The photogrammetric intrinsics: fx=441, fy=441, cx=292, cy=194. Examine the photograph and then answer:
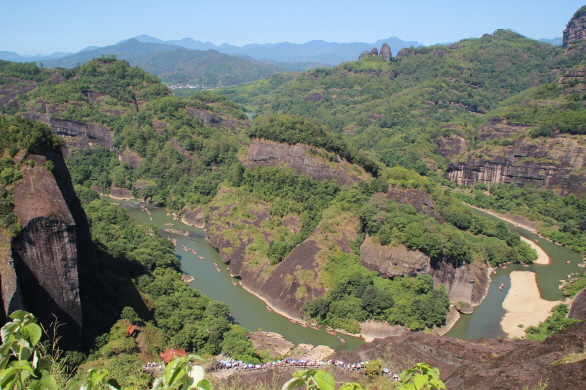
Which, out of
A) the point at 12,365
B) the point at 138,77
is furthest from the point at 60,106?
the point at 12,365

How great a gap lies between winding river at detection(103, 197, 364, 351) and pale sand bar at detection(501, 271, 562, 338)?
1120 cm

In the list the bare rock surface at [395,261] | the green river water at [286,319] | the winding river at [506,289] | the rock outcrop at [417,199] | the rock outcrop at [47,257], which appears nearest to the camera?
the rock outcrop at [47,257]

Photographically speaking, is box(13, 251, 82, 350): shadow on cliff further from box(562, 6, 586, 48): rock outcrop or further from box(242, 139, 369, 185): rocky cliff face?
box(562, 6, 586, 48): rock outcrop

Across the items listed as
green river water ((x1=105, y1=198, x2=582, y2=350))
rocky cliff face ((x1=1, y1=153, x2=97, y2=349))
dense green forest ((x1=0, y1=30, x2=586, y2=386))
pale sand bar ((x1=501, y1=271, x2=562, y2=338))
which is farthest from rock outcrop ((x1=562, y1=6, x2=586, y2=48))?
rocky cliff face ((x1=1, y1=153, x2=97, y2=349))

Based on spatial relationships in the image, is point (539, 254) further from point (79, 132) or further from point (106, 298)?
point (79, 132)

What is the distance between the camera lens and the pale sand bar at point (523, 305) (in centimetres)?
3064

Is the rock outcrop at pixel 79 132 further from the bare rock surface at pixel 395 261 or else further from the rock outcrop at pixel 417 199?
the bare rock surface at pixel 395 261

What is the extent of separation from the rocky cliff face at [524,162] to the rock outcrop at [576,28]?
66.0 meters

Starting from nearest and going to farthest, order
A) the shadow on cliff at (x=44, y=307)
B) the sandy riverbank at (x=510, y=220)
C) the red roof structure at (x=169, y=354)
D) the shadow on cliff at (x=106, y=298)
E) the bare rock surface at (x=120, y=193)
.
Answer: the shadow on cliff at (x=44, y=307)
the red roof structure at (x=169, y=354)
the shadow on cliff at (x=106, y=298)
the sandy riverbank at (x=510, y=220)
the bare rock surface at (x=120, y=193)

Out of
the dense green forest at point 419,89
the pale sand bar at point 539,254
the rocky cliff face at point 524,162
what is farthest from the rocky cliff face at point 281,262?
the dense green forest at point 419,89

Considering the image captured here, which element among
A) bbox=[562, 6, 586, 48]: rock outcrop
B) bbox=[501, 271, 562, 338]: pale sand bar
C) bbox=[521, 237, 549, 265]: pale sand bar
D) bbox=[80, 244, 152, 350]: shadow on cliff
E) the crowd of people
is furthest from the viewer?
bbox=[562, 6, 586, 48]: rock outcrop

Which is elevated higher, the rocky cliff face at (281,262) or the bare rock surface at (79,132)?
the bare rock surface at (79,132)

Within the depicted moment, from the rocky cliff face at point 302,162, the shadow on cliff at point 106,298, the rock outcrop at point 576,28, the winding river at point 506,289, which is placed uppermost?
the rock outcrop at point 576,28

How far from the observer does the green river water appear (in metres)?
29.1
